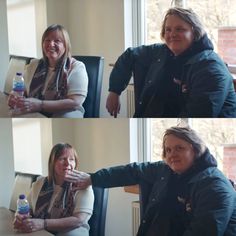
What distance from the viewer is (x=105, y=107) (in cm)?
147

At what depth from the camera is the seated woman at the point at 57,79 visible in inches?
57.9

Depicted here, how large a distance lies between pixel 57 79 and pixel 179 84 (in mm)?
→ 392

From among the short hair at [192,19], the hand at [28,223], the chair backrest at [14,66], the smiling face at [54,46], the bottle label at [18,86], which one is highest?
the short hair at [192,19]

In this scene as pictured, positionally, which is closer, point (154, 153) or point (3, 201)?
point (154, 153)

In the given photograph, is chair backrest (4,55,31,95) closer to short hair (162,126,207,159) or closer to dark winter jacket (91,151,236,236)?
dark winter jacket (91,151,236,236)

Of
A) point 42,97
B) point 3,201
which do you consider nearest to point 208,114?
point 42,97

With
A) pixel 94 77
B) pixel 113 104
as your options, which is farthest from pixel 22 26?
pixel 113 104

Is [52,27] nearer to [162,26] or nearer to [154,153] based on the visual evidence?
[162,26]

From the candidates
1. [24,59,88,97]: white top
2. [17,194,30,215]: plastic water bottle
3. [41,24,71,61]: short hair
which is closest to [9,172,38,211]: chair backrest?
[17,194,30,215]: plastic water bottle

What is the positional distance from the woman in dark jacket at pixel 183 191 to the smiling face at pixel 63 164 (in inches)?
6.1

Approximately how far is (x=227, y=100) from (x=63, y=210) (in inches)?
25.1

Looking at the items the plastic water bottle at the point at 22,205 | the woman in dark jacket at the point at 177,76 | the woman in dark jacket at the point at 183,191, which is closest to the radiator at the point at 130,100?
the woman in dark jacket at the point at 177,76

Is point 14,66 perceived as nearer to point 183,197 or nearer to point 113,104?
point 113,104

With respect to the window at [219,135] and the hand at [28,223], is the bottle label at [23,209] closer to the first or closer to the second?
the hand at [28,223]
